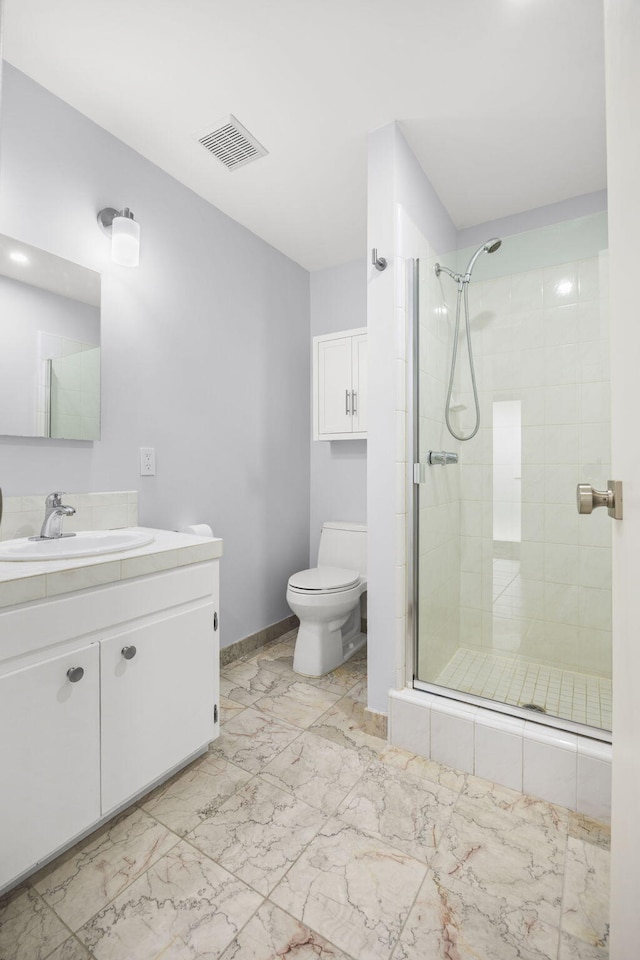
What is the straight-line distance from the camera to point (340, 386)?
8.79ft

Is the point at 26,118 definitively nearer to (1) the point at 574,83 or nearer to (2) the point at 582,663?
(1) the point at 574,83

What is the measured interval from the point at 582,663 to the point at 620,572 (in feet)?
4.39

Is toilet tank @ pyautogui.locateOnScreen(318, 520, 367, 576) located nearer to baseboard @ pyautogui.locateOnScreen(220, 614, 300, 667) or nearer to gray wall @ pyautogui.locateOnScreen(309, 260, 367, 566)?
gray wall @ pyautogui.locateOnScreen(309, 260, 367, 566)

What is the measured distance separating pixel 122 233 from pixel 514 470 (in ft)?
6.07

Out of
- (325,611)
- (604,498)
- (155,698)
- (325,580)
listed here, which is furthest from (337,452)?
(604,498)

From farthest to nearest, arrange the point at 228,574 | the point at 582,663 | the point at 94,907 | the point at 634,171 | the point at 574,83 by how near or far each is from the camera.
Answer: the point at 228,574, the point at 582,663, the point at 574,83, the point at 94,907, the point at 634,171

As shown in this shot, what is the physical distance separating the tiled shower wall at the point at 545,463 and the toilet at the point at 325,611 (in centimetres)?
61

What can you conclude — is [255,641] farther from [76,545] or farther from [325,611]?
[76,545]

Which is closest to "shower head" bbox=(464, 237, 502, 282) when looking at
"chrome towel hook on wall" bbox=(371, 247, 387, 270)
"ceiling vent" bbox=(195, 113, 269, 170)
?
"chrome towel hook on wall" bbox=(371, 247, 387, 270)

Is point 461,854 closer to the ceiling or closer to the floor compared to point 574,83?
closer to the floor

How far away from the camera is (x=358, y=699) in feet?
6.82

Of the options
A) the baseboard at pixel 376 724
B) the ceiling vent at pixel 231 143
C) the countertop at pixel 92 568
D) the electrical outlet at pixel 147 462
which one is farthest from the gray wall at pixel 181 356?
the baseboard at pixel 376 724

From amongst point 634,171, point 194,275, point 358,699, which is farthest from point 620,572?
point 194,275

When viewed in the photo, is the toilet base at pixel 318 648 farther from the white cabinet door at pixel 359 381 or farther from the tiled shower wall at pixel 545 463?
the white cabinet door at pixel 359 381
